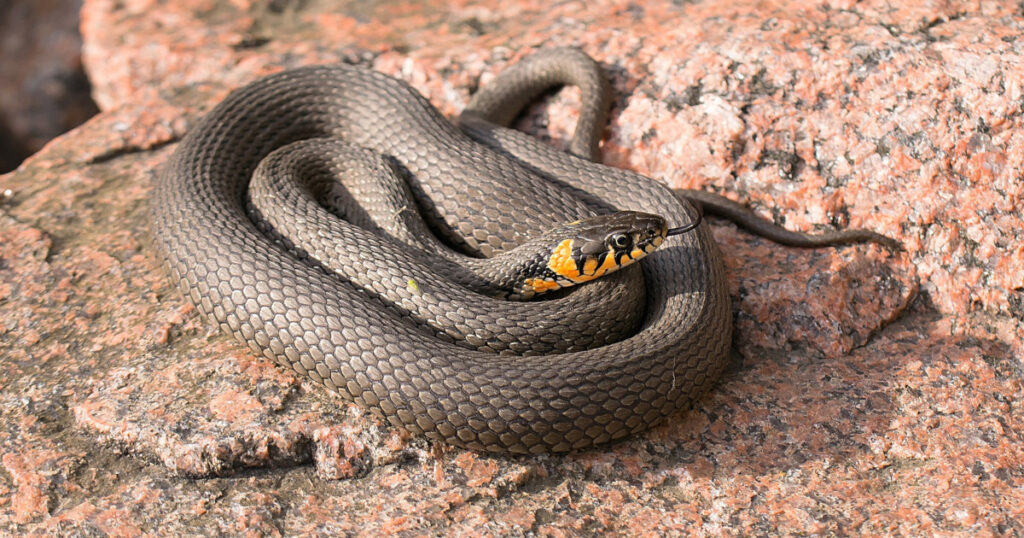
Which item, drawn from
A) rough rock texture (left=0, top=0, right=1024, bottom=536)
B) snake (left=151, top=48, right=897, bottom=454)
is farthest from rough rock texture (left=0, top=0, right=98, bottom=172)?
snake (left=151, top=48, right=897, bottom=454)

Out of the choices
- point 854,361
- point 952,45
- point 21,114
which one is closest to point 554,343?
point 854,361

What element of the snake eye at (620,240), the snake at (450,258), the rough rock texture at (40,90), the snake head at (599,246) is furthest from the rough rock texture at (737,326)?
the rough rock texture at (40,90)

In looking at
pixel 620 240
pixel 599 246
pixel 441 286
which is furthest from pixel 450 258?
pixel 620 240

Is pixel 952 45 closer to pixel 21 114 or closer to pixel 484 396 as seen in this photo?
pixel 484 396

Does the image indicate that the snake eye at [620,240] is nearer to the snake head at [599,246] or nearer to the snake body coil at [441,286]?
the snake head at [599,246]

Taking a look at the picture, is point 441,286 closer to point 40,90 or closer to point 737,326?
point 737,326
